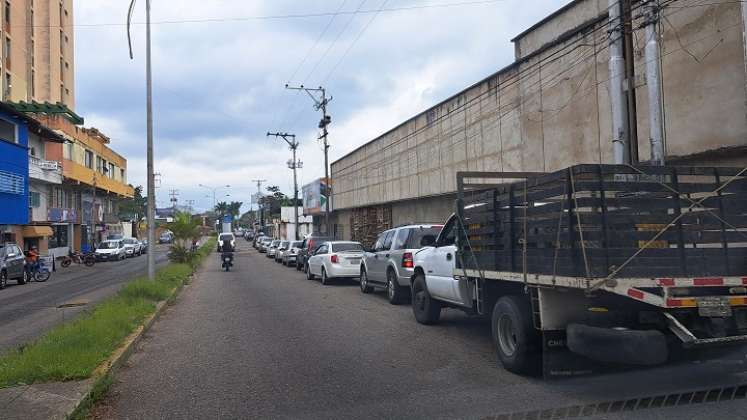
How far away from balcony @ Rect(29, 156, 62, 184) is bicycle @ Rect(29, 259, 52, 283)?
13096 mm

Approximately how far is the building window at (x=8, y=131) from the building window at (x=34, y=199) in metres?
5.70

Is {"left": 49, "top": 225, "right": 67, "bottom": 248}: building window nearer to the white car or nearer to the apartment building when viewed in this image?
the apartment building

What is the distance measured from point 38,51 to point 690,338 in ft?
177

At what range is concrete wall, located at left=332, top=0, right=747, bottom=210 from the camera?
11945 millimetres

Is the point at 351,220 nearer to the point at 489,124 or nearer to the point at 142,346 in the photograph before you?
the point at 489,124

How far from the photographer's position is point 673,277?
229 inches

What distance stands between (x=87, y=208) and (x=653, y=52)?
5132 cm

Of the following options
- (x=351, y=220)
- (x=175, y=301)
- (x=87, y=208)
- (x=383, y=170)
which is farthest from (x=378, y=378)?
(x=87, y=208)

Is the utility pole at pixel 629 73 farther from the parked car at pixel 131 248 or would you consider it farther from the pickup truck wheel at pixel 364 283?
the parked car at pixel 131 248

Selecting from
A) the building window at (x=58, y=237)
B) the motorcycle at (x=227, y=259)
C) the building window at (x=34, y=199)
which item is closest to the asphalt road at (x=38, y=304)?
the motorcycle at (x=227, y=259)

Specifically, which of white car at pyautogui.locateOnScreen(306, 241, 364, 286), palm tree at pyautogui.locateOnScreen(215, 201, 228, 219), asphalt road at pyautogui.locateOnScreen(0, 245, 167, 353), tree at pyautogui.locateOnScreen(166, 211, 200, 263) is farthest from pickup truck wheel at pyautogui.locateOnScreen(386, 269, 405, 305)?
palm tree at pyautogui.locateOnScreen(215, 201, 228, 219)

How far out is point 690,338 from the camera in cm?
562

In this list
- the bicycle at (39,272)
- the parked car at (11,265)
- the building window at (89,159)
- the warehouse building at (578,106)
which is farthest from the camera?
the building window at (89,159)

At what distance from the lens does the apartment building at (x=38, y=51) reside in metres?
41.5
